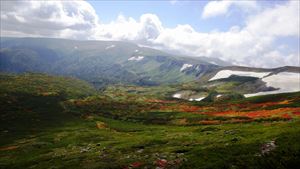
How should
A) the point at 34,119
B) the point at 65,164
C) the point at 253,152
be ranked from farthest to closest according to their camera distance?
the point at 34,119, the point at 65,164, the point at 253,152

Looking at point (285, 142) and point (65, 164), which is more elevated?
point (285, 142)

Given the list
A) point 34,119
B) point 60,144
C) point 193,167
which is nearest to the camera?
point 193,167

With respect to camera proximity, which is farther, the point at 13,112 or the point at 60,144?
the point at 13,112

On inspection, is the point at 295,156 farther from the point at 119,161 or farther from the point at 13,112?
the point at 13,112

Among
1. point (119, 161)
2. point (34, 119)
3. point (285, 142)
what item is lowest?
point (34, 119)

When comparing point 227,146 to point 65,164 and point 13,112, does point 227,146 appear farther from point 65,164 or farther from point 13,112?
point 13,112

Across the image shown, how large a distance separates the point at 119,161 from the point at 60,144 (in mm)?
47971

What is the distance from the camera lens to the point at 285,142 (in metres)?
52.2

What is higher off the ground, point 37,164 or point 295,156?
point 295,156

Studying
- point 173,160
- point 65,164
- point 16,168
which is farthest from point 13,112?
point 173,160

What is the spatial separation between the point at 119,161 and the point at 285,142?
30771 mm

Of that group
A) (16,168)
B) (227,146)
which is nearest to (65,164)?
(16,168)

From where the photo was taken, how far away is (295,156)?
1853 inches

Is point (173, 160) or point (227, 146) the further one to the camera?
point (227, 146)
